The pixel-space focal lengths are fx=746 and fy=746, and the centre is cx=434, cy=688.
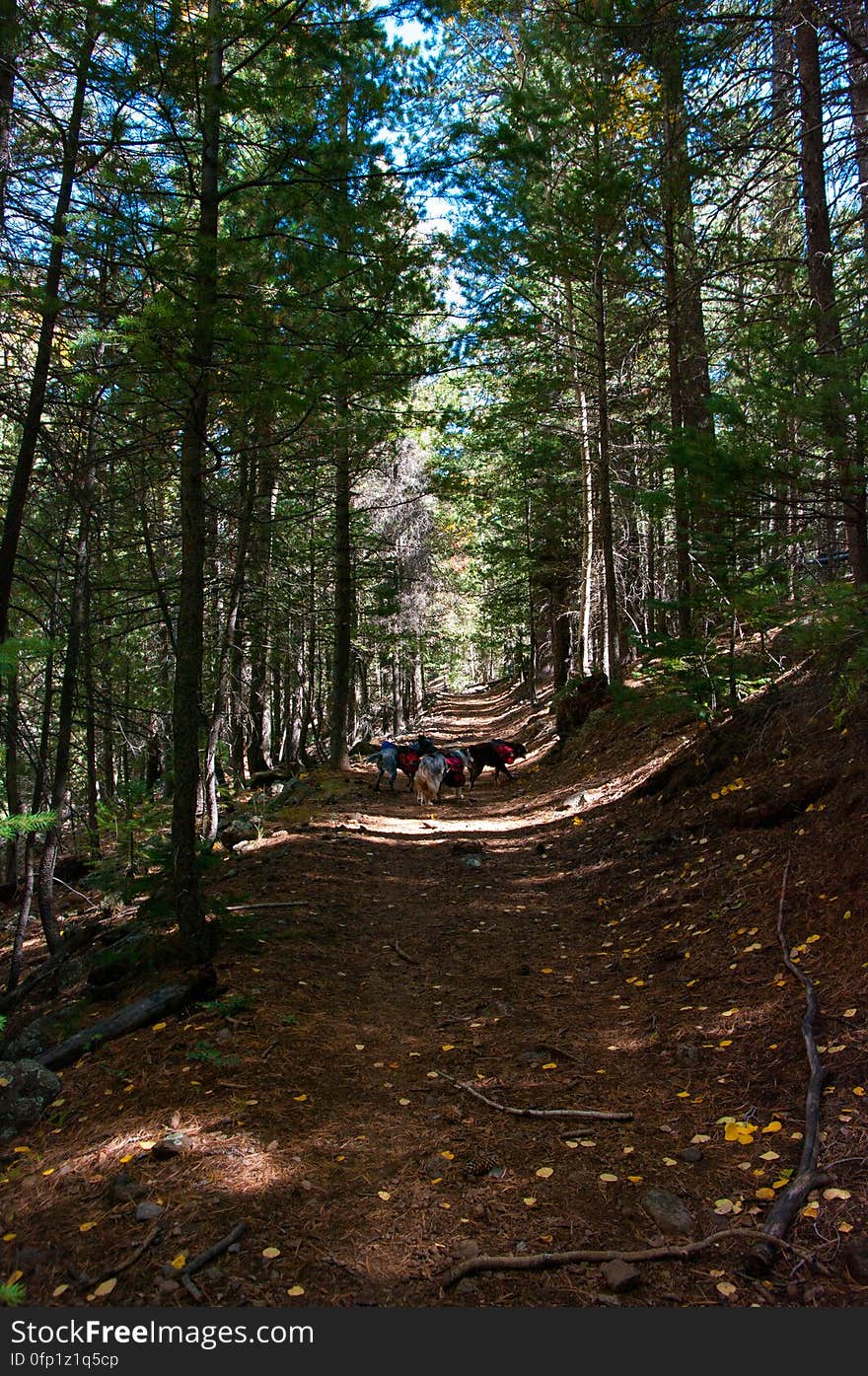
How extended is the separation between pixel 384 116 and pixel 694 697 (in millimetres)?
5830

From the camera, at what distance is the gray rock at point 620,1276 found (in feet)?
8.32

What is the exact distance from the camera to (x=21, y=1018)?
600 centimetres

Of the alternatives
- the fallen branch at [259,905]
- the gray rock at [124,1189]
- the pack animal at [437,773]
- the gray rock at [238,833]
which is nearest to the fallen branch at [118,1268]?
the gray rock at [124,1189]

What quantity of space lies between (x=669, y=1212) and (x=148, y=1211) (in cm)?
206

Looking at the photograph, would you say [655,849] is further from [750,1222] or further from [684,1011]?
[750,1222]

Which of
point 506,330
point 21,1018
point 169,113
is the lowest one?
point 21,1018

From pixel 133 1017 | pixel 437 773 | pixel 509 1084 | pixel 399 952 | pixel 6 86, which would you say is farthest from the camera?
pixel 437 773

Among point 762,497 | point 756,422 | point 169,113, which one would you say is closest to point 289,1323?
point 762,497

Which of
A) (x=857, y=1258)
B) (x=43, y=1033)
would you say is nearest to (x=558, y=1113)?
(x=857, y=1258)

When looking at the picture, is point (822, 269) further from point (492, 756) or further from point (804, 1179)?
point (492, 756)

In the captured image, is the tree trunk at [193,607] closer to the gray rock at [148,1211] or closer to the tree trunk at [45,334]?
the tree trunk at [45,334]

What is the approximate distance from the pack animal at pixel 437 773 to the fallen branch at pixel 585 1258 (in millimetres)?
10725

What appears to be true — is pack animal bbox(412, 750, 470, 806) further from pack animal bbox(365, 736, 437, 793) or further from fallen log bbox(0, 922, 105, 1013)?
fallen log bbox(0, 922, 105, 1013)

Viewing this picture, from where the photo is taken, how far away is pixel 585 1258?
105 inches
